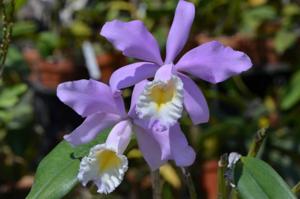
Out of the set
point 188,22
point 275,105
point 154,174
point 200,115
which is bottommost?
point 275,105

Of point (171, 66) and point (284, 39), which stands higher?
point (171, 66)

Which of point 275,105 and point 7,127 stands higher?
point 7,127

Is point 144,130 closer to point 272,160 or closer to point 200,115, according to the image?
point 200,115

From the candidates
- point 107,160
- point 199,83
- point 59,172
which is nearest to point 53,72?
point 199,83

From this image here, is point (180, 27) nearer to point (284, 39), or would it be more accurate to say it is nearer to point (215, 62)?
point (215, 62)

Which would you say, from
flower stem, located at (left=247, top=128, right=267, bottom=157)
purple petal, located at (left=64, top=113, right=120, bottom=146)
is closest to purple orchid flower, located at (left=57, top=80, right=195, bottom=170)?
purple petal, located at (left=64, top=113, right=120, bottom=146)

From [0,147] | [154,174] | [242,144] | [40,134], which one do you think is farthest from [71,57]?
[154,174]
